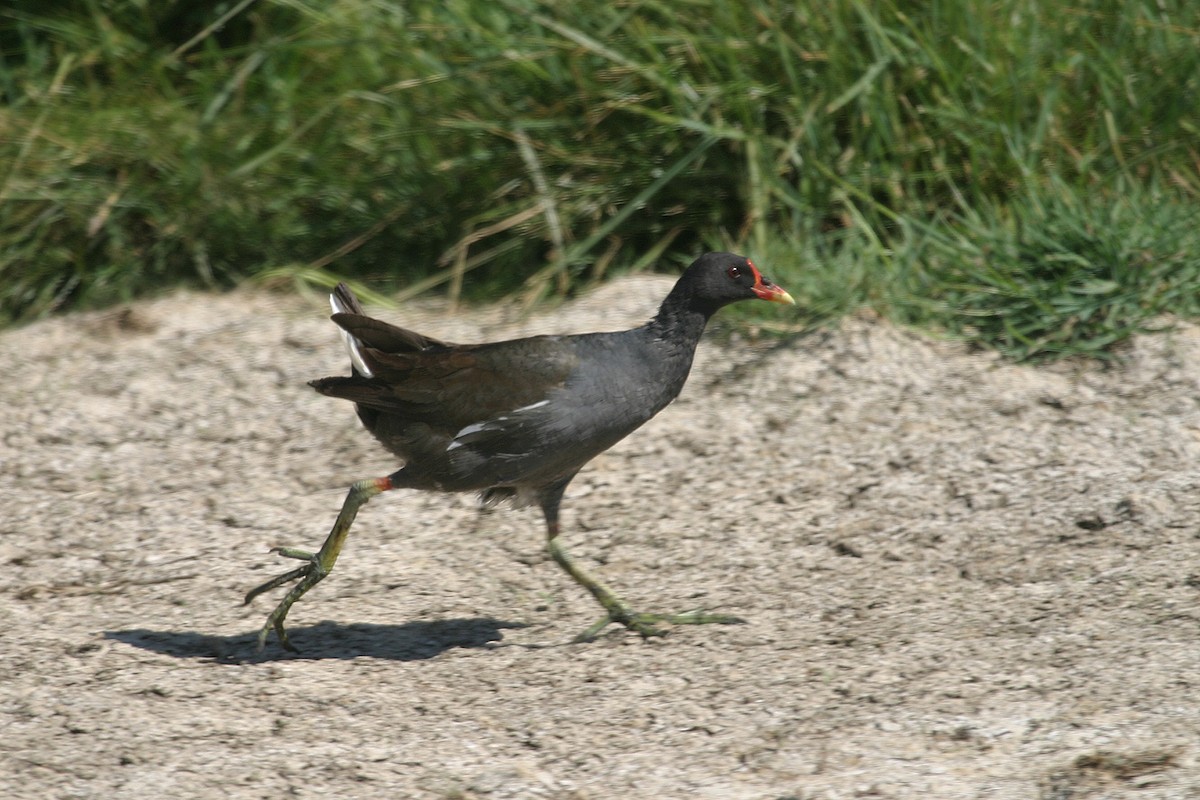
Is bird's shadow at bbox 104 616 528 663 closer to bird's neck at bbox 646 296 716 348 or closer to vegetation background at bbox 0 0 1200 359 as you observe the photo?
bird's neck at bbox 646 296 716 348

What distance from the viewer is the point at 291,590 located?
3.49m

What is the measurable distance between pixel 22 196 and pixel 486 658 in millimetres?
3256

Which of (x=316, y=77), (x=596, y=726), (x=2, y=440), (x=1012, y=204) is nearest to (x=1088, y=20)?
(x=1012, y=204)

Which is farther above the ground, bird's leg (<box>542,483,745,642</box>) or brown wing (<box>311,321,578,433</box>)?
brown wing (<box>311,321,578,433</box>)

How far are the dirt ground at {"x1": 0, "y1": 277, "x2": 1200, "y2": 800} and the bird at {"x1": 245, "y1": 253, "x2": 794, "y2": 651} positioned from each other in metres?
0.22

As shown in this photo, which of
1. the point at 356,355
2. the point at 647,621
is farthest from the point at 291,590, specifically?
the point at 647,621

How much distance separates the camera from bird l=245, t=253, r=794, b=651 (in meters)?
3.41

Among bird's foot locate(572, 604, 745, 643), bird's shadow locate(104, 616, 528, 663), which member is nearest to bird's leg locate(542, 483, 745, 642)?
bird's foot locate(572, 604, 745, 643)

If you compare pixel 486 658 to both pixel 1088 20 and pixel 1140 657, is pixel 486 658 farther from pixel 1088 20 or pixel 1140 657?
pixel 1088 20

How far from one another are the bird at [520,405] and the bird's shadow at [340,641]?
3.6 inches

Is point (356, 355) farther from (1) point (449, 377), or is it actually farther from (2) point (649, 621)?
(2) point (649, 621)

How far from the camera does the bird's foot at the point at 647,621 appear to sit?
3.47m

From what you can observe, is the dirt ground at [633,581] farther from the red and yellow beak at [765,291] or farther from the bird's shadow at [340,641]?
the red and yellow beak at [765,291]

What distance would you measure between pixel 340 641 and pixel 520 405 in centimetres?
75
